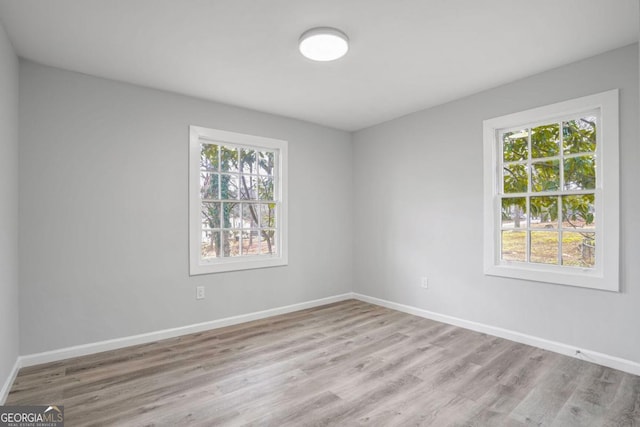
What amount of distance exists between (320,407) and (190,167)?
2.68 meters

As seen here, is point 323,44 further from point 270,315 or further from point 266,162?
point 270,315

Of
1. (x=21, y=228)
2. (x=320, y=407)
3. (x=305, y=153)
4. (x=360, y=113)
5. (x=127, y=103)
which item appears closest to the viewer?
(x=320, y=407)

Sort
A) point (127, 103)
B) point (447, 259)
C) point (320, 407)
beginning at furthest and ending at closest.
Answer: point (447, 259) < point (127, 103) < point (320, 407)

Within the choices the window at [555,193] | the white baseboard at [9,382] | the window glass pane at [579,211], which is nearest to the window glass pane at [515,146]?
the window at [555,193]

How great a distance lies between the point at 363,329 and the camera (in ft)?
11.9

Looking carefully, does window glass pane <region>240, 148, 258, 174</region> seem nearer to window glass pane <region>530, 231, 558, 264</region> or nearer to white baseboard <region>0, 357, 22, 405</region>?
white baseboard <region>0, 357, 22, 405</region>

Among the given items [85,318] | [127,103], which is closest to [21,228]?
[85,318]

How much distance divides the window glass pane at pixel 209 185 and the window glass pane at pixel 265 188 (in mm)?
569

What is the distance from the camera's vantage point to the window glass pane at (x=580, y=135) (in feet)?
9.35

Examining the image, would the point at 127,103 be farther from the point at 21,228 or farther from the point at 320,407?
the point at 320,407

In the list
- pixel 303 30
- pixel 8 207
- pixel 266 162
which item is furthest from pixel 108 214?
pixel 303 30

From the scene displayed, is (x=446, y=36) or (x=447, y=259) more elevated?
(x=446, y=36)

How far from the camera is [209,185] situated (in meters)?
3.77

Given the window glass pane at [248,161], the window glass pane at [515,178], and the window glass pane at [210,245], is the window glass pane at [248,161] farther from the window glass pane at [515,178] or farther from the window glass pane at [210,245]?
the window glass pane at [515,178]
